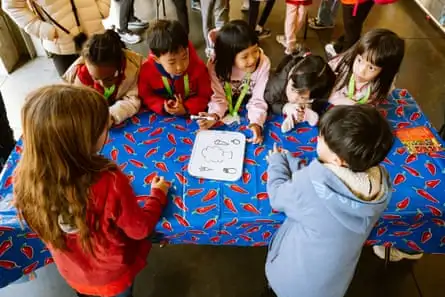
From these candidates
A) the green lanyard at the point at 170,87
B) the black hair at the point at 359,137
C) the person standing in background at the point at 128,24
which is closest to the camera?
the black hair at the point at 359,137

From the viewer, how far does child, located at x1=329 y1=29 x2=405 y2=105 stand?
164 centimetres

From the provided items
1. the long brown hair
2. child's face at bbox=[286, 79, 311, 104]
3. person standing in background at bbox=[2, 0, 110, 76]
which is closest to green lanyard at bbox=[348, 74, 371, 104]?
child's face at bbox=[286, 79, 311, 104]

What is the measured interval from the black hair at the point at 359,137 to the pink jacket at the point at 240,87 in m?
0.64

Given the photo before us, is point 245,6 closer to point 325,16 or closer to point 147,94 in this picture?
point 325,16

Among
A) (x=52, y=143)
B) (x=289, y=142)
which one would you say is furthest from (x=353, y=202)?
(x=52, y=143)

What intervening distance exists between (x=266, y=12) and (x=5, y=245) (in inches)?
116

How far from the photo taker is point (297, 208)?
1.17m

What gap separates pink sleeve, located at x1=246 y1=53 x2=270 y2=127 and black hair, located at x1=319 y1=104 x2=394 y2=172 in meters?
0.58

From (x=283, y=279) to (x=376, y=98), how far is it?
94cm

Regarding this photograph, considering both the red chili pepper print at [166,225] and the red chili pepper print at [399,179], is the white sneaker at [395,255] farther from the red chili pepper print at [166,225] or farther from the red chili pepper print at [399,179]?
the red chili pepper print at [166,225]

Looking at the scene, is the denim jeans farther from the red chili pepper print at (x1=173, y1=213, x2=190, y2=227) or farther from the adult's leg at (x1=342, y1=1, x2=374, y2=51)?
the red chili pepper print at (x1=173, y1=213, x2=190, y2=227)

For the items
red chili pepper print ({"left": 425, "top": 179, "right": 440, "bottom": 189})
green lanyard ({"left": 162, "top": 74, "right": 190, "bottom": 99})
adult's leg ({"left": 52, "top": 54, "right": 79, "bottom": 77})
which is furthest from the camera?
adult's leg ({"left": 52, "top": 54, "right": 79, "bottom": 77})

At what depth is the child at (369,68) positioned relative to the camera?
164 cm

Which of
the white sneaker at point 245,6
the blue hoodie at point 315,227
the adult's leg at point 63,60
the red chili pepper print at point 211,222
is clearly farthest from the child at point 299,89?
the white sneaker at point 245,6
